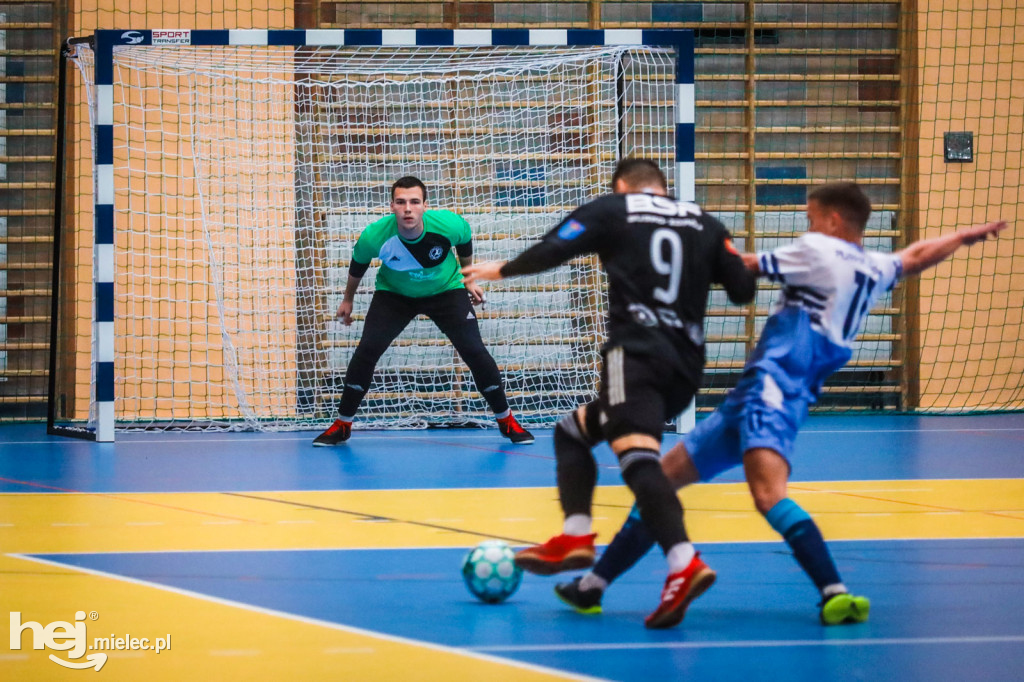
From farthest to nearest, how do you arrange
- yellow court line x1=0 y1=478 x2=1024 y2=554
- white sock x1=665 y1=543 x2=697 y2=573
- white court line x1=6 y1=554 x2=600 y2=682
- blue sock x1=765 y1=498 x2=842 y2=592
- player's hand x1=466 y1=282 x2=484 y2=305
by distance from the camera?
player's hand x1=466 y1=282 x2=484 y2=305 < yellow court line x1=0 y1=478 x2=1024 y2=554 < blue sock x1=765 y1=498 x2=842 y2=592 < white sock x1=665 y1=543 x2=697 y2=573 < white court line x1=6 y1=554 x2=600 y2=682

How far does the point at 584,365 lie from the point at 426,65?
3056 mm

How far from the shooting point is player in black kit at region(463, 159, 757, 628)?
3805 mm

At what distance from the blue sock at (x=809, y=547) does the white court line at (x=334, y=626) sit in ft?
3.10

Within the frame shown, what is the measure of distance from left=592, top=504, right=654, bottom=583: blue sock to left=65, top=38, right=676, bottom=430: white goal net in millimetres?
6975

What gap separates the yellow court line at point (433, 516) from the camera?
17.1 feet

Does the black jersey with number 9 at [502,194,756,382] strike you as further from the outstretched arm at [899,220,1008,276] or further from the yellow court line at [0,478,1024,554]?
the yellow court line at [0,478,1024,554]

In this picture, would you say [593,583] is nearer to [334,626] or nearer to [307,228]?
[334,626]

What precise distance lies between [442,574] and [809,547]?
1399 millimetres

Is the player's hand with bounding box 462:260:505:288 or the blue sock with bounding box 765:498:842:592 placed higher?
the player's hand with bounding box 462:260:505:288

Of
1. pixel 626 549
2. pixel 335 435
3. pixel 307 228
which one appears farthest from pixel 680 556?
pixel 307 228

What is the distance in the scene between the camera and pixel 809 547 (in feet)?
12.2

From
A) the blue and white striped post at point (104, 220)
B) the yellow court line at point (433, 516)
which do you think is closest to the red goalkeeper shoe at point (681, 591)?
the yellow court line at point (433, 516)

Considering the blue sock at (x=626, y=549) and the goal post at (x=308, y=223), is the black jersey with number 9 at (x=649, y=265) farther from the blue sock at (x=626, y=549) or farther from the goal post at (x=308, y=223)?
the goal post at (x=308, y=223)

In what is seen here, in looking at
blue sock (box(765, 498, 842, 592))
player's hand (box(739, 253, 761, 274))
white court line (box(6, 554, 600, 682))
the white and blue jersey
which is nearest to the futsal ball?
white court line (box(6, 554, 600, 682))
